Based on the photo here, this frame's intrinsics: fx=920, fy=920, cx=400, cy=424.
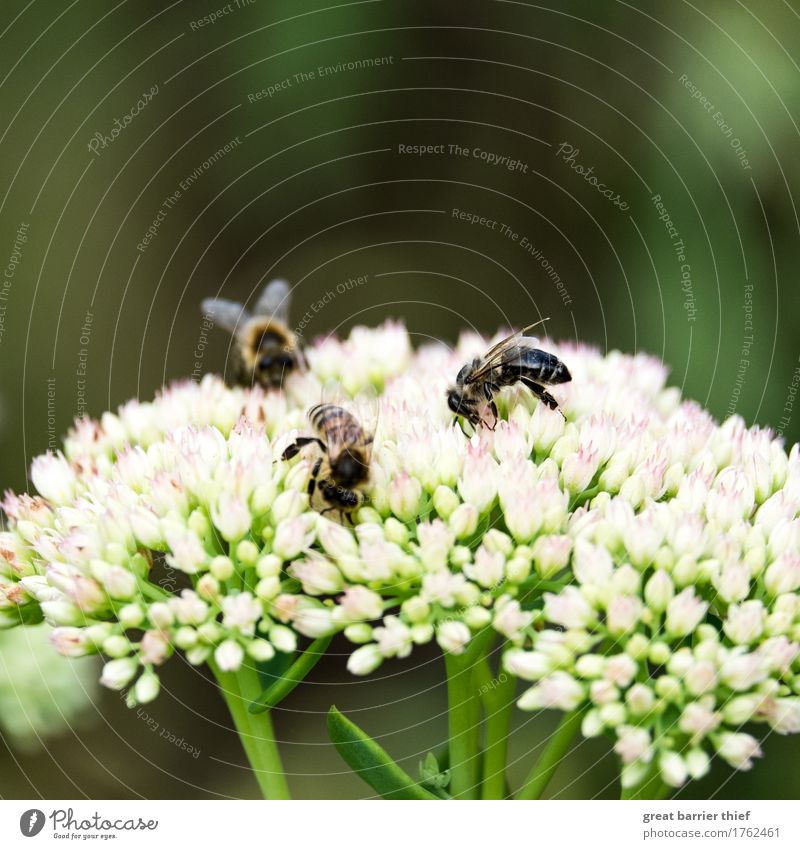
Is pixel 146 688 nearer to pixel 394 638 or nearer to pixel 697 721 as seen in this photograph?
pixel 394 638

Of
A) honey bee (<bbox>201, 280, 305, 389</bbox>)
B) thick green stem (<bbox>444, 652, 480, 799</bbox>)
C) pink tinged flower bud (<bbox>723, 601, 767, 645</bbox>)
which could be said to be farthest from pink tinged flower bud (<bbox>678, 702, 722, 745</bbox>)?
honey bee (<bbox>201, 280, 305, 389</bbox>)

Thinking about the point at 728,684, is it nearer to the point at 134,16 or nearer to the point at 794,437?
the point at 794,437

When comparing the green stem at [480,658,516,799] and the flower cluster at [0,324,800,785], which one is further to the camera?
the green stem at [480,658,516,799]

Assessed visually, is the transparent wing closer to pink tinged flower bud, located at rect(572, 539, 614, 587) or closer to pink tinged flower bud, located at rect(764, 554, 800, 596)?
pink tinged flower bud, located at rect(572, 539, 614, 587)

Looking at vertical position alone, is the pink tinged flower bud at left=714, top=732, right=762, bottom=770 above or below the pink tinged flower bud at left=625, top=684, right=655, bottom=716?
below

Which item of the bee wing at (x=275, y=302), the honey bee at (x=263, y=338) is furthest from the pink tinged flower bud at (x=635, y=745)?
the bee wing at (x=275, y=302)

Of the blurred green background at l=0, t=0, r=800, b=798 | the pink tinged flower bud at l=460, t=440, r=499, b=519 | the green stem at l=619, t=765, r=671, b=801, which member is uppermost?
the blurred green background at l=0, t=0, r=800, b=798

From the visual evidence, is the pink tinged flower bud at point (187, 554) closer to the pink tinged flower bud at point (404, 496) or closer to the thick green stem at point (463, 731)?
the pink tinged flower bud at point (404, 496)
